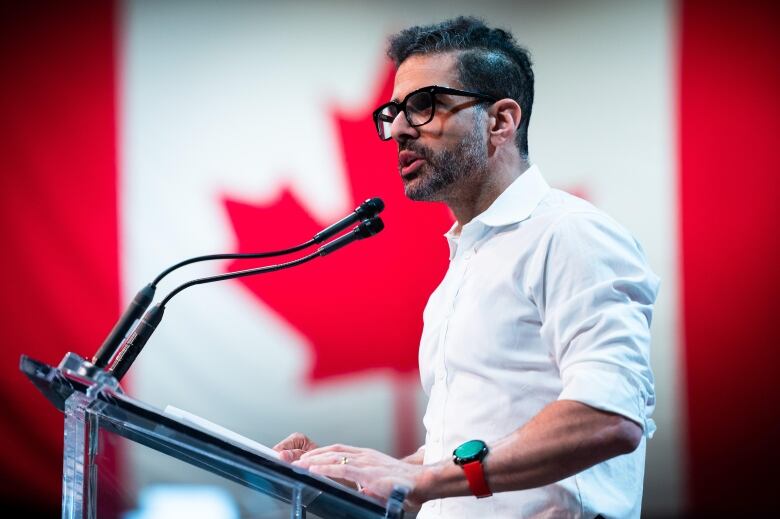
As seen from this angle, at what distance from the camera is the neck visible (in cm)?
158

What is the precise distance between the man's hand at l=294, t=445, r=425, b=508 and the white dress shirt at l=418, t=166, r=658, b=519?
244mm

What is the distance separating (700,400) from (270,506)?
1898mm

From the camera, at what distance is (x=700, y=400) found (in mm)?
2582

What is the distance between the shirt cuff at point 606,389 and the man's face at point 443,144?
0.53 metres

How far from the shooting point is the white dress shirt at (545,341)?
3.81 feet

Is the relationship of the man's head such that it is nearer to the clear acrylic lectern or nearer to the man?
the man

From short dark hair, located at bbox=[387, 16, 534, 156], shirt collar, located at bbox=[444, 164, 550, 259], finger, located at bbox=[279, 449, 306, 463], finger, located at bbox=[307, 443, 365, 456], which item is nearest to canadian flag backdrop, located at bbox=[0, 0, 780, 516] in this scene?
short dark hair, located at bbox=[387, 16, 534, 156]

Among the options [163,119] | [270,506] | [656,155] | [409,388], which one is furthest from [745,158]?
[270,506]

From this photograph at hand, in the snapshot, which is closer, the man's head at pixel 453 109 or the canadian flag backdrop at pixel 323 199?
the man's head at pixel 453 109

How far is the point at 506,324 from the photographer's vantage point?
1.34 meters

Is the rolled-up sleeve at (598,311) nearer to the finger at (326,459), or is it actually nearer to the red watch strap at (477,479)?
the red watch strap at (477,479)

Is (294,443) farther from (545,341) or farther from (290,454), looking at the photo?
(545,341)

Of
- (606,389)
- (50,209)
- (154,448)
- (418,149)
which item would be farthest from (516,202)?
(50,209)

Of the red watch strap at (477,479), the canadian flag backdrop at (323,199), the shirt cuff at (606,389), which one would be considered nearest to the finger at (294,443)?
the red watch strap at (477,479)
